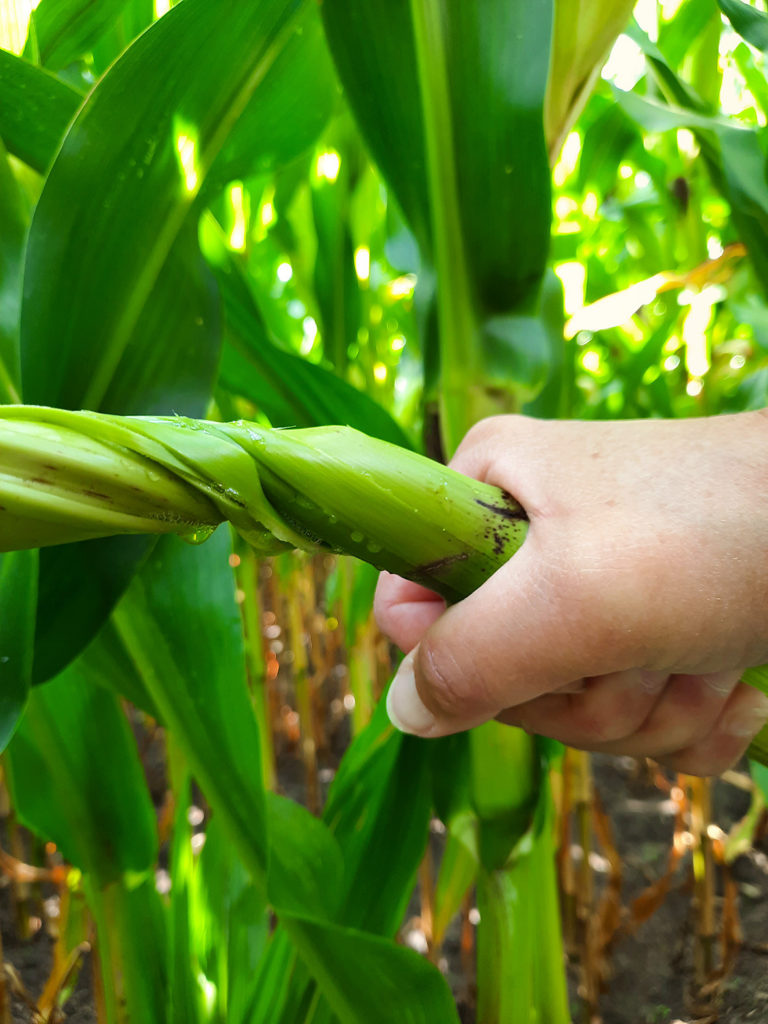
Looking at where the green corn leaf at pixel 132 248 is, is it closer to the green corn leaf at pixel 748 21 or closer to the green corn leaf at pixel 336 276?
the green corn leaf at pixel 748 21

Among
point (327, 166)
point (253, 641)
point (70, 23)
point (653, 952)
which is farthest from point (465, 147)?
point (653, 952)

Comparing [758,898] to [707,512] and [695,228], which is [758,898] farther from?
[707,512]

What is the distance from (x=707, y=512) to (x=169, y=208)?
27 centimetres

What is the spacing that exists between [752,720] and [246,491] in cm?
27

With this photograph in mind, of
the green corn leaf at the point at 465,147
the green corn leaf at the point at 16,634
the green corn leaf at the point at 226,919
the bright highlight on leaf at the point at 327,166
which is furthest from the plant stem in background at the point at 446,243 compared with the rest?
the bright highlight on leaf at the point at 327,166

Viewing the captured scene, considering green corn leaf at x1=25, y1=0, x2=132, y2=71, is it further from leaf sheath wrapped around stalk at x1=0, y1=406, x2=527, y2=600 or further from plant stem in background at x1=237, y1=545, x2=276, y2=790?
plant stem in background at x1=237, y1=545, x2=276, y2=790

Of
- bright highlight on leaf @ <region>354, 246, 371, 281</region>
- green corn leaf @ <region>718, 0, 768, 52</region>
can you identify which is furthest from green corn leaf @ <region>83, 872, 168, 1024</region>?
bright highlight on leaf @ <region>354, 246, 371, 281</region>

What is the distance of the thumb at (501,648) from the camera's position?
0.28 m

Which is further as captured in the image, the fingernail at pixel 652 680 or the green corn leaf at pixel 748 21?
the green corn leaf at pixel 748 21

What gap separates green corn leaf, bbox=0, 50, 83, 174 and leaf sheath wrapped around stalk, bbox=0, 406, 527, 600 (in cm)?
23

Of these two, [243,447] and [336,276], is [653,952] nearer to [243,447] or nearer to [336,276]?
[336,276]

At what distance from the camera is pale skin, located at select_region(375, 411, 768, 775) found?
27 cm

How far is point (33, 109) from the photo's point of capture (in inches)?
14.1

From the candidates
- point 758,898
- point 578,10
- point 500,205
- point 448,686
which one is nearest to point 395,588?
point 448,686
